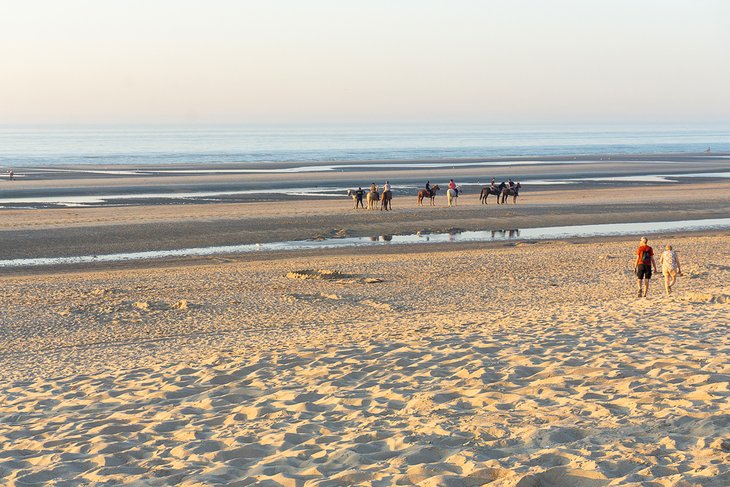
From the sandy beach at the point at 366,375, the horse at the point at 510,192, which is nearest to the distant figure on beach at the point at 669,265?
the sandy beach at the point at 366,375

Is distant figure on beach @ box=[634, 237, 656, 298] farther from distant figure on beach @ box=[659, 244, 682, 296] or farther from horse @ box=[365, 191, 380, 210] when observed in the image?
horse @ box=[365, 191, 380, 210]

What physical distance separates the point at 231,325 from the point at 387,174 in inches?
2135

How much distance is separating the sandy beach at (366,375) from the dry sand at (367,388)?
0.11 feet

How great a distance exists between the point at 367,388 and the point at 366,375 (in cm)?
64

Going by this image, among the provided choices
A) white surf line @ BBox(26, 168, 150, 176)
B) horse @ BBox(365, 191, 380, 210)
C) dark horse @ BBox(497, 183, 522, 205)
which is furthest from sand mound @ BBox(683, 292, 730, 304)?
white surf line @ BBox(26, 168, 150, 176)

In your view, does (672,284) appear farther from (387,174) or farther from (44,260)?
(387,174)

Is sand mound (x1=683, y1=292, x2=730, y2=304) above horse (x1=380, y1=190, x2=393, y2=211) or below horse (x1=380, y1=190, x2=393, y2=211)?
below

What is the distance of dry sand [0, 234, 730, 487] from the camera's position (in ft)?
24.5

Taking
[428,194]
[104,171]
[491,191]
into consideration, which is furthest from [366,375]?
[104,171]

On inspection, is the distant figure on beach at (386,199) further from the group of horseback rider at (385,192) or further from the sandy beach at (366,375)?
the sandy beach at (366,375)

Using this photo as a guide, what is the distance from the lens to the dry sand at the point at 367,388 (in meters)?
7.48

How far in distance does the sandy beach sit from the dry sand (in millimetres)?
34

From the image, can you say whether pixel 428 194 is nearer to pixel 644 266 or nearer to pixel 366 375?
pixel 644 266

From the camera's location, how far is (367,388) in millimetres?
10016
